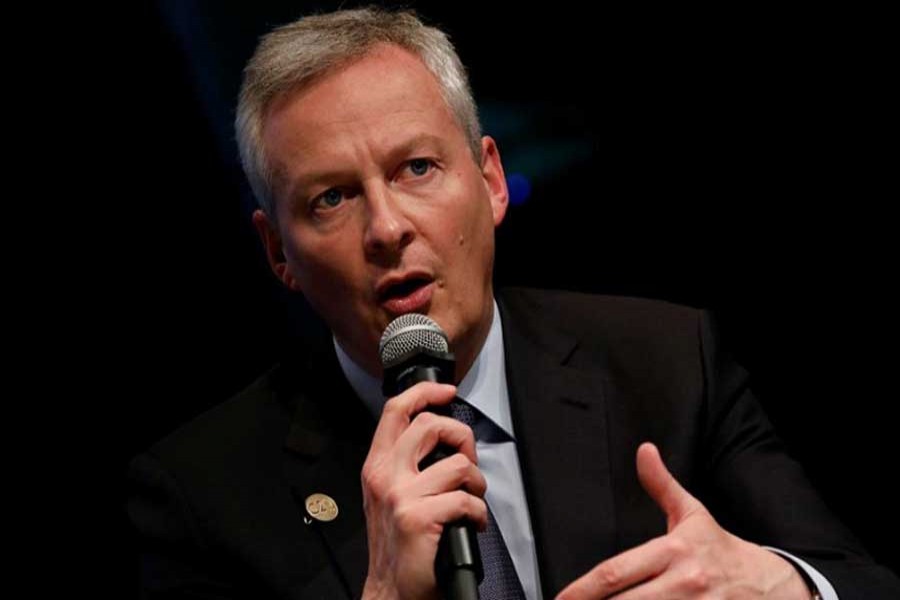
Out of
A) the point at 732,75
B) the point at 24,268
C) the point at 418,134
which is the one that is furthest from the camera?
the point at 732,75

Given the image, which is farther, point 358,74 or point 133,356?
point 133,356

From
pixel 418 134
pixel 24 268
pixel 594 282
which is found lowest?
pixel 594 282

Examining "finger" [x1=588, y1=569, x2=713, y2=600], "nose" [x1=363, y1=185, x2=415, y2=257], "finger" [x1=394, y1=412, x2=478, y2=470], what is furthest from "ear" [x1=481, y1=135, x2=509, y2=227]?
"finger" [x1=588, y1=569, x2=713, y2=600]

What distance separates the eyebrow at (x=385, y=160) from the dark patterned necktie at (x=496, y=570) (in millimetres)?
498

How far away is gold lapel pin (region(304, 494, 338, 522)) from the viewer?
7.73ft

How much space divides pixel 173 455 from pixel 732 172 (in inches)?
58.0

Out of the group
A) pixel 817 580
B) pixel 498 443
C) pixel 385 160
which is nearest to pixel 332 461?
pixel 498 443

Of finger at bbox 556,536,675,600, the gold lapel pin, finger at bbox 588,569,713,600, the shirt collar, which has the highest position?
finger at bbox 556,536,675,600

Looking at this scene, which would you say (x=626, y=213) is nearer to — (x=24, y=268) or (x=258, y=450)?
(x=258, y=450)

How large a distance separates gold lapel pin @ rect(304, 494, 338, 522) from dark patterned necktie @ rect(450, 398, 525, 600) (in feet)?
0.92

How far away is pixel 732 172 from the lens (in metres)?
3.04

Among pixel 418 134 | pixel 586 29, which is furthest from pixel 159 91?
pixel 586 29

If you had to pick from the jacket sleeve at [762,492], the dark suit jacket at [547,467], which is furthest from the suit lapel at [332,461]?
the jacket sleeve at [762,492]

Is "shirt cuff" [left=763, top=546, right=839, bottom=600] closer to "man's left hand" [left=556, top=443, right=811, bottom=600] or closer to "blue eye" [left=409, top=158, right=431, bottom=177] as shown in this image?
"man's left hand" [left=556, top=443, right=811, bottom=600]
